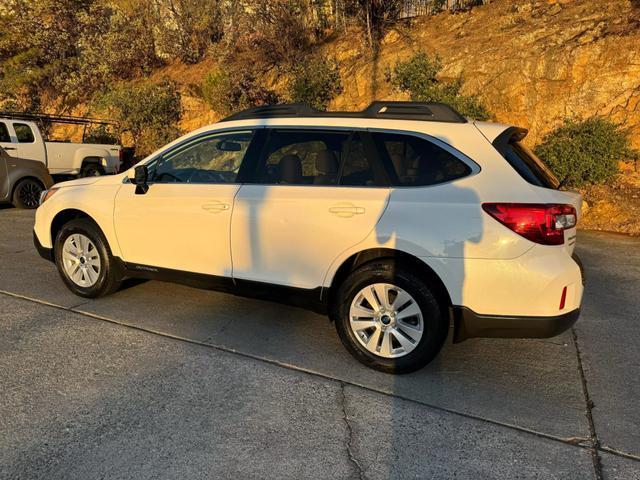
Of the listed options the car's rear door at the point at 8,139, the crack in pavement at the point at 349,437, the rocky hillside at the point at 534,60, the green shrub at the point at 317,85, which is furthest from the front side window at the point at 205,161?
the green shrub at the point at 317,85

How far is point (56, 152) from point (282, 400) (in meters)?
11.3

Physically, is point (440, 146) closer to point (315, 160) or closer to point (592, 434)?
point (315, 160)

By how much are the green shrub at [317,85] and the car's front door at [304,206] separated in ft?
34.1

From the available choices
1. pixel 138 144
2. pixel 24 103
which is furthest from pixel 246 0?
pixel 24 103

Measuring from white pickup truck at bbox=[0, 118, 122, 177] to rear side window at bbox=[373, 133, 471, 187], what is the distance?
10.1m

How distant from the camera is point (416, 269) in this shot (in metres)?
3.21

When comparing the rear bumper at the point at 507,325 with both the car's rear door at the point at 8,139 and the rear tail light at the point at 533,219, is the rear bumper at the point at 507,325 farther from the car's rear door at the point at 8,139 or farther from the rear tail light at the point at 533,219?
the car's rear door at the point at 8,139

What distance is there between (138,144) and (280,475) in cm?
1672

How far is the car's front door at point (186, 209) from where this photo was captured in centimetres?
385

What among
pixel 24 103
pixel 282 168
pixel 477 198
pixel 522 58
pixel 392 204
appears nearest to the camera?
pixel 477 198

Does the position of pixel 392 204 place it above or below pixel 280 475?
above

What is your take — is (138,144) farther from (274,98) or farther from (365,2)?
(365,2)

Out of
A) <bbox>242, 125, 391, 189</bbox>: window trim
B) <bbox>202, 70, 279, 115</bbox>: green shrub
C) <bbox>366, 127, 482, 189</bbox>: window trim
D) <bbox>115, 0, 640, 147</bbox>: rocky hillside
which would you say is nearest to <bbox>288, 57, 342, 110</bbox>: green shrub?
<bbox>115, 0, 640, 147</bbox>: rocky hillside

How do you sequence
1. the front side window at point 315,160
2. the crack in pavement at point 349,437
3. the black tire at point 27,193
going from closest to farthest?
the crack in pavement at point 349,437
the front side window at point 315,160
the black tire at point 27,193
